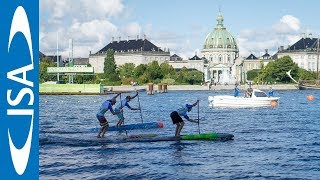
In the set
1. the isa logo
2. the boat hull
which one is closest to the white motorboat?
the boat hull

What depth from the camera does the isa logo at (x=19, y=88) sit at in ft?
8.21

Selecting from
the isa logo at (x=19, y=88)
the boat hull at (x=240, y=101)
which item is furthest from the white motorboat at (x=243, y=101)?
the isa logo at (x=19, y=88)

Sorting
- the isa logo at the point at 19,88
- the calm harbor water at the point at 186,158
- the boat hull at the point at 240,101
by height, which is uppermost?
the isa logo at the point at 19,88

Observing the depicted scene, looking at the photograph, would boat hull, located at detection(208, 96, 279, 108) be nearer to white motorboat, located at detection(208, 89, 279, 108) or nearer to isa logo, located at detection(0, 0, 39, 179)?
white motorboat, located at detection(208, 89, 279, 108)

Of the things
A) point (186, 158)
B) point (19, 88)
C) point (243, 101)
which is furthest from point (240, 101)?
point (19, 88)

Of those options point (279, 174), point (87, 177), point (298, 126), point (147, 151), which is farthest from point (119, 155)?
point (298, 126)

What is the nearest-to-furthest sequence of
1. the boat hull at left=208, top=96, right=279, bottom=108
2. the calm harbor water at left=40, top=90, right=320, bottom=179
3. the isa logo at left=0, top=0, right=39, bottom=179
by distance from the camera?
the isa logo at left=0, top=0, right=39, bottom=179 → the calm harbor water at left=40, top=90, right=320, bottom=179 → the boat hull at left=208, top=96, right=279, bottom=108

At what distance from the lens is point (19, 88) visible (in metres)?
2.69

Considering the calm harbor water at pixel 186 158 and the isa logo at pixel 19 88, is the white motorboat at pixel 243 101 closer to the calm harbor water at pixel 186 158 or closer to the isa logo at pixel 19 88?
the calm harbor water at pixel 186 158

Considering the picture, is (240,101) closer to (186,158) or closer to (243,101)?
(243,101)

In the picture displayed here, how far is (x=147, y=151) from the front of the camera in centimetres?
3122

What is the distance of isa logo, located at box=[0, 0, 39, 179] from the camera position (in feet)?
8.21

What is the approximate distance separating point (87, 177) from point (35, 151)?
67.9 feet

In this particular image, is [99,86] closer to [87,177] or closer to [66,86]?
[66,86]
